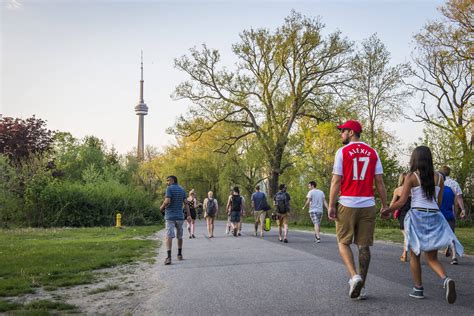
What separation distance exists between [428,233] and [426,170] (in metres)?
0.80

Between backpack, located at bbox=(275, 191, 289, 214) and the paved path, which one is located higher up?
backpack, located at bbox=(275, 191, 289, 214)

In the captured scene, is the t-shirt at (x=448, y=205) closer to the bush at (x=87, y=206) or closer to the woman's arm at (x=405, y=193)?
the woman's arm at (x=405, y=193)

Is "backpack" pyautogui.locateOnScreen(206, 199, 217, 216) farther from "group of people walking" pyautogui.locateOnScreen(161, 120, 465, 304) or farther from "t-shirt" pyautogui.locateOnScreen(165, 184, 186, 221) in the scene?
"group of people walking" pyautogui.locateOnScreen(161, 120, 465, 304)

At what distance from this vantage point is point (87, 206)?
33.8 m

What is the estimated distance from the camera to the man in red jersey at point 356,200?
639 cm

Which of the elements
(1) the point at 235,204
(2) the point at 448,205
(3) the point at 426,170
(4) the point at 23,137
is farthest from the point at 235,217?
(4) the point at 23,137

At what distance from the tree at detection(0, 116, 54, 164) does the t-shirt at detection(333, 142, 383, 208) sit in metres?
44.2

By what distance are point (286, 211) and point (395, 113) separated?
85.3 feet

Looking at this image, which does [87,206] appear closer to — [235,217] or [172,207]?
[235,217]

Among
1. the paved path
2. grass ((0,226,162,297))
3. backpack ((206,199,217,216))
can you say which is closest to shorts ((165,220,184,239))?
the paved path

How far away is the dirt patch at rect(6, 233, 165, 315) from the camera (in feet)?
21.2

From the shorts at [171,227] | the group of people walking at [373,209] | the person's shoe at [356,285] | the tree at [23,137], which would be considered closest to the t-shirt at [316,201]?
the shorts at [171,227]

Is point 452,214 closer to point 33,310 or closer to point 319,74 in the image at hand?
point 33,310

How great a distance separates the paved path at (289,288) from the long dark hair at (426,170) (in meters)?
1.36
